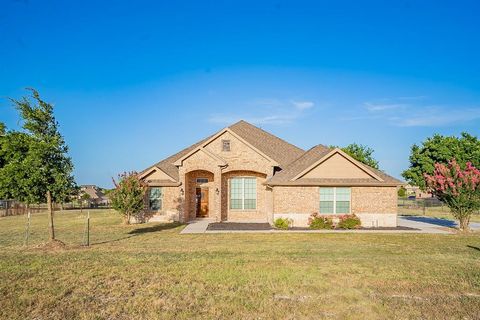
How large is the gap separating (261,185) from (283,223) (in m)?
5.53

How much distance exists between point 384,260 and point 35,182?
14929 mm

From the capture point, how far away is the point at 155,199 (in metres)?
27.5

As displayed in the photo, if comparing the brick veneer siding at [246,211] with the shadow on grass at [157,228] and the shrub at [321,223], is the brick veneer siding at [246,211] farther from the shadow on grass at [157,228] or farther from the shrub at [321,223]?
the shrub at [321,223]

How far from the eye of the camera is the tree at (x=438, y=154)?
176 feet

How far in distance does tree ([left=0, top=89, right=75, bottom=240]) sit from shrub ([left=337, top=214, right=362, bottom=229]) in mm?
15908

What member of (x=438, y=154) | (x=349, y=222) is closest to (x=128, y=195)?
(x=349, y=222)

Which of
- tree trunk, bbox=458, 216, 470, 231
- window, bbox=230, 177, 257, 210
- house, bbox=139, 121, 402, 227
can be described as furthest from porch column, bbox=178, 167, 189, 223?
tree trunk, bbox=458, 216, 470, 231

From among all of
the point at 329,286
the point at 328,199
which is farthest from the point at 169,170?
the point at 329,286

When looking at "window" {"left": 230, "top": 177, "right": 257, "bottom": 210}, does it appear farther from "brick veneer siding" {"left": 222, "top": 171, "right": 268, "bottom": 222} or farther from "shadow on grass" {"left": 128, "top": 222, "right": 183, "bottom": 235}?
"shadow on grass" {"left": 128, "top": 222, "right": 183, "bottom": 235}

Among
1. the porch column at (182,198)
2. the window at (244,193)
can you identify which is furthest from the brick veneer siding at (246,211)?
the porch column at (182,198)

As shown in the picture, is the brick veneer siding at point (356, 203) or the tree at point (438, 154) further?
the tree at point (438, 154)

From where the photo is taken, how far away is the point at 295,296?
9.10 meters

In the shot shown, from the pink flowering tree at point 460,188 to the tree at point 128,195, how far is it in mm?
19045

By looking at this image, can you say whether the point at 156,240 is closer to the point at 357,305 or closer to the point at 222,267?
the point at 222,267
